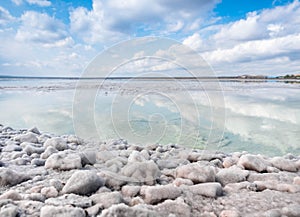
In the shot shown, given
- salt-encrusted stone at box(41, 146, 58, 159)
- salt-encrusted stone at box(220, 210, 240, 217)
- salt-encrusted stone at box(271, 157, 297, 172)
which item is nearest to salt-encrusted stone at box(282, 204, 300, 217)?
salt-encrusted stone at box(220, 210, 240, 217)

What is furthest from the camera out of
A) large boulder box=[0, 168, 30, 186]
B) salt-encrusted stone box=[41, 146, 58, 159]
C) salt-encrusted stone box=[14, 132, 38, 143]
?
salt-encrusted stone box=[14, 132, 38, 143]

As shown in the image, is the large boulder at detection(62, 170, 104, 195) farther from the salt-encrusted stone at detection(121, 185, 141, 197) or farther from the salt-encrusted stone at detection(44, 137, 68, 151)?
the salt-encrusted stone at detection(44, 137, 68, 151)

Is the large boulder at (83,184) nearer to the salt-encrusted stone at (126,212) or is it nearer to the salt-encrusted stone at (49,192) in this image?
the salt-encrusted stone at (49,192)

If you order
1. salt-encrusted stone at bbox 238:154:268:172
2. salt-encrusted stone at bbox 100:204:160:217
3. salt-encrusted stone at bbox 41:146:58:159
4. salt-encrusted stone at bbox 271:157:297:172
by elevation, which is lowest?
salt-encrusted stone at bbox 271:157:297:172

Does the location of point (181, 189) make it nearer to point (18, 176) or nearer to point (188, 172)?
point (188, 172)

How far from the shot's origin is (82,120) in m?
3.16

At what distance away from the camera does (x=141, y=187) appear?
5.98ft

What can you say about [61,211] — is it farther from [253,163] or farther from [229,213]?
[253,163]

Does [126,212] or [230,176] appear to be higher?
[126,212]

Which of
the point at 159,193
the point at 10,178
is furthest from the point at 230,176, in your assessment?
the point at 10,178

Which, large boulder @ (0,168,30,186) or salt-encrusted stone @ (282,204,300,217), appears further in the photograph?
large boulder @ (0,168,30,186)

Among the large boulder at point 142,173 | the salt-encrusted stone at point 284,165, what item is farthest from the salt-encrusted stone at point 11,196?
the salt-encrusted stone at point 284,165

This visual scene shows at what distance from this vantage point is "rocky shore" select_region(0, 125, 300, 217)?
151 centimetres

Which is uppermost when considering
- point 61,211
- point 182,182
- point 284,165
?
point 61,211
